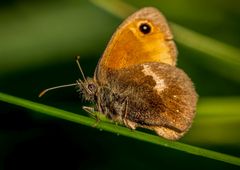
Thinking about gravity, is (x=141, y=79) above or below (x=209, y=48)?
below

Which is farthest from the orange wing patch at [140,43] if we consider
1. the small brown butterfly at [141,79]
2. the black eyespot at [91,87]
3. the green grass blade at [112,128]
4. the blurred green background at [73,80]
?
the green grass blade at [112,128]

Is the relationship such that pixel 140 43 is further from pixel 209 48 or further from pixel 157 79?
pixel 209 48

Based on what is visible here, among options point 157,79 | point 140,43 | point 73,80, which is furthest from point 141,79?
point 73,80

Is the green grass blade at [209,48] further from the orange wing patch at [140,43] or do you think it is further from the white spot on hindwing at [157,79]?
the white spot on hindwing at [157,79]

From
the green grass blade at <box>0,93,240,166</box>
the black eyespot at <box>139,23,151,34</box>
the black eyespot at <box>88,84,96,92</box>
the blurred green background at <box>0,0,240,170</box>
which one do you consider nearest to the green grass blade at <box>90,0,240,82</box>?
the blurred green background at <box>0,0,240,170</box>

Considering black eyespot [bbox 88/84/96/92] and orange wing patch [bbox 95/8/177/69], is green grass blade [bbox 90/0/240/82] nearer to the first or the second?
orange wing patch [bbox 95/8/177/69]
